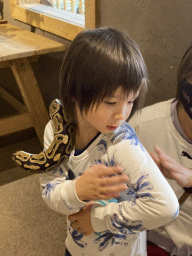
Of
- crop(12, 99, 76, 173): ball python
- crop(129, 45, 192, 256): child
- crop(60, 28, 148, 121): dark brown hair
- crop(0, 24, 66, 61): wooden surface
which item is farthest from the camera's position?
crop(0, 24, 66, 61): wooden surface

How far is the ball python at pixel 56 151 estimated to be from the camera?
2.31ft

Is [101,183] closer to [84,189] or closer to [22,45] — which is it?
[84,189]

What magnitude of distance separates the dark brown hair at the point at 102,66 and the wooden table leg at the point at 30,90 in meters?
1.44

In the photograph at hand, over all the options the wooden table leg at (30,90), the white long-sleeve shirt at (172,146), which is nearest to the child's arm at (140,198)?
the white long-sleeve shirt at (172,146)

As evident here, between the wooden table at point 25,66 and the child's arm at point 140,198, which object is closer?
the child's arm at point 140,198

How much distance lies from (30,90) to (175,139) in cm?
143

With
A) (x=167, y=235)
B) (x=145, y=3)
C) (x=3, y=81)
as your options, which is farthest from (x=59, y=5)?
(x=167, y=235)

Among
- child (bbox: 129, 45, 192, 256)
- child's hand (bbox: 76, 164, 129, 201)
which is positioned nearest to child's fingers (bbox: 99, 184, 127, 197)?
Answer: child's hand (bbox: 76, 164, 129, 201)

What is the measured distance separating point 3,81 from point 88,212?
2835 millimetres

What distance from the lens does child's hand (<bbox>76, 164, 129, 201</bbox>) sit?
1.92 feet

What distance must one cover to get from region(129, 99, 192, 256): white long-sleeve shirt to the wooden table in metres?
1.12

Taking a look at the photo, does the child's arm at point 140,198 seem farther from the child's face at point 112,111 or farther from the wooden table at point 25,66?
the wooden table at point 25,66

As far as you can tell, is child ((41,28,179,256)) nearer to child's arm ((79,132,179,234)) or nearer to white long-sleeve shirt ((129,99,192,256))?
child's arm ((79,132,179,234))

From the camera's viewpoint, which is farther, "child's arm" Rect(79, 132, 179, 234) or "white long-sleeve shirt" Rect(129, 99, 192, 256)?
"white long-sleeve shirt" Rect(129, 99, 192, 256)
